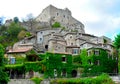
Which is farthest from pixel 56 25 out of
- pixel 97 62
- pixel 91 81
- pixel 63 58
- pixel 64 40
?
pixel 91 81

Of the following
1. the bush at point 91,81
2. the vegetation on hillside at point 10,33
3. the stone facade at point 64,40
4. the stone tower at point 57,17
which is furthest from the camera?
the stone tower at point 57,17

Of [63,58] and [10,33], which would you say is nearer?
[63,58]

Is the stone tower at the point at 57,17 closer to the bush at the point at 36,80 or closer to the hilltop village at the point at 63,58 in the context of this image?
the hilltop village at the point at 63,58

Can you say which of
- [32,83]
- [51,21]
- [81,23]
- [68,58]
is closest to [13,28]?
[51,21]

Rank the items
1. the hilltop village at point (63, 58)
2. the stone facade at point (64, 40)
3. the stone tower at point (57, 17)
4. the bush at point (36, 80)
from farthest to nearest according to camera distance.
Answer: the stone tower at point (57, 17), the stone facade at point (64, 40), the hilltop village at point (63, 58), the bush at point (36, 80)

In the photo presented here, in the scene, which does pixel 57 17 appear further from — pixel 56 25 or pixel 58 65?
pixel 58 65

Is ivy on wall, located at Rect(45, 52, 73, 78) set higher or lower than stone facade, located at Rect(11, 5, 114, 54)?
lower

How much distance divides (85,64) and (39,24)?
44484 millimetres

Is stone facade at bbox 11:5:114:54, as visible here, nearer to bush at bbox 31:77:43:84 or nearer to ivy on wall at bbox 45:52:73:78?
ivy on wall at bbox 45:52:73:78

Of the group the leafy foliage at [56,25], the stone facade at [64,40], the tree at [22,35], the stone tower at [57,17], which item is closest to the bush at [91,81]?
the stone facade at [64,40]

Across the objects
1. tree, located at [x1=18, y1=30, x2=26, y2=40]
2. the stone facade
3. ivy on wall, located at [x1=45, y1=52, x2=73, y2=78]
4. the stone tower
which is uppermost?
the stone tower

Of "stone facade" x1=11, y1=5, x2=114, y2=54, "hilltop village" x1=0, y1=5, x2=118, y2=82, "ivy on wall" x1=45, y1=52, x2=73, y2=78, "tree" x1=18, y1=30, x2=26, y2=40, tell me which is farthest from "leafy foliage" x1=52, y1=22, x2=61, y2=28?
"ivy on wall" x1=45, y1=52, x2=73, y2=78

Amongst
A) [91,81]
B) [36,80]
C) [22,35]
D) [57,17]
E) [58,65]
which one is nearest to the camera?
[91,81]

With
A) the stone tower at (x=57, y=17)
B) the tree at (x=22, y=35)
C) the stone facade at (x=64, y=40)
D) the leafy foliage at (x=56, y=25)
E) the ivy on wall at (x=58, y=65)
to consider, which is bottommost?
the ivy on wall at (x=58, y=65)
